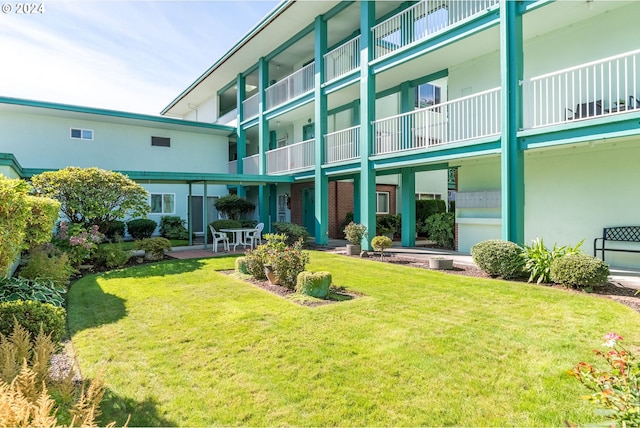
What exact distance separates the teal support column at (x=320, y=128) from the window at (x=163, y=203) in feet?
31.8

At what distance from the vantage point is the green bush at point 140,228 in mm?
18464

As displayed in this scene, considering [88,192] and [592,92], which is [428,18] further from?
[88,192]

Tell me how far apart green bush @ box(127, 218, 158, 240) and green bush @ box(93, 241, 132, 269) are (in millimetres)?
7795

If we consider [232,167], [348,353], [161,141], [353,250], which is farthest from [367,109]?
[161,141]

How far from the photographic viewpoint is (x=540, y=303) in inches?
252

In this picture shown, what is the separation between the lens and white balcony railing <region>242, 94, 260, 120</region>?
68.4 ft

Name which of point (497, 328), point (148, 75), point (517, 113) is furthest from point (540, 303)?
point (148, 75)

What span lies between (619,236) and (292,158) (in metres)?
13.4

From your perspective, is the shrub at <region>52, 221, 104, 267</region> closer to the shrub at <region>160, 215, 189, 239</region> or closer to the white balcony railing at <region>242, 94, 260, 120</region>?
the shrub at <region>160, 215, 189, 239</region>

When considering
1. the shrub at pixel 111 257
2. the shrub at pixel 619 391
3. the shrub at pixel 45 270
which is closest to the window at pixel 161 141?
the shrub at pixel 111 257

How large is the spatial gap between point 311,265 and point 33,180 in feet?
27.9

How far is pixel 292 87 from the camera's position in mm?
18641

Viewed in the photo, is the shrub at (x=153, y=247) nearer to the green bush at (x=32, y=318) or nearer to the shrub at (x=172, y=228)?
the shrub at (x=172, y=228)

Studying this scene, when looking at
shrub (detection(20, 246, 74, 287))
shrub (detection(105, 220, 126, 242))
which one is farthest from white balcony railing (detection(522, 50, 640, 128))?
shrub (detection(105, 220, 126, 242))
